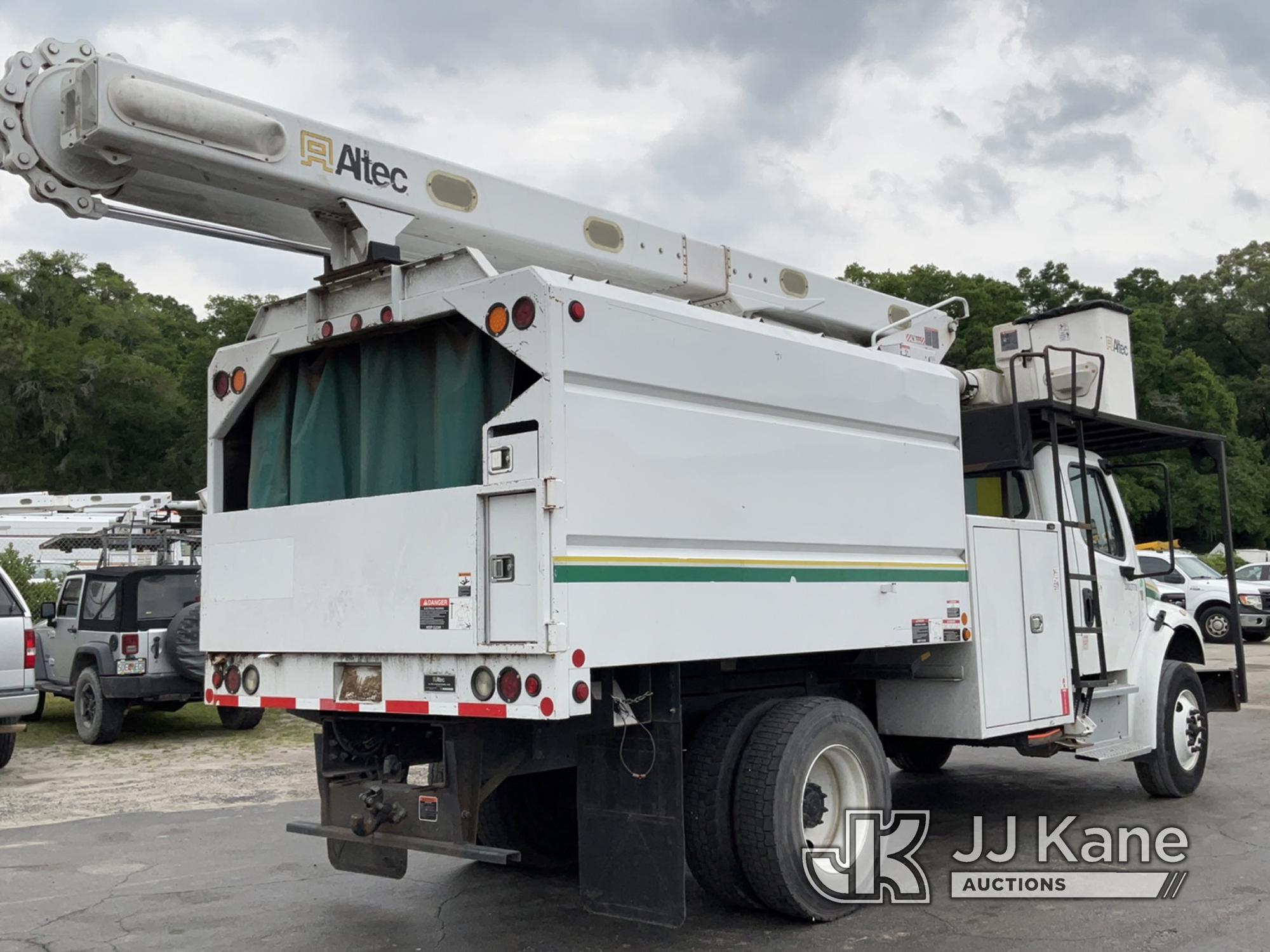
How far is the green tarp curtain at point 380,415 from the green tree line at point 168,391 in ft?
125

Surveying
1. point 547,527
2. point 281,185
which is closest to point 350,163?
point 281,185

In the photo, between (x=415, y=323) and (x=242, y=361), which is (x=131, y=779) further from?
(x=415, y=323)

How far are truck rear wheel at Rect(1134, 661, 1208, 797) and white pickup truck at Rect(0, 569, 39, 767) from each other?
357 inches

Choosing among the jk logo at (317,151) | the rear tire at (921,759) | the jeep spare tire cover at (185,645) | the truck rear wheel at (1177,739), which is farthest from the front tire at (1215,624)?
the jk logo at (317,151)

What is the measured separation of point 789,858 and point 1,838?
592cm

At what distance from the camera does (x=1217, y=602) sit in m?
22.3

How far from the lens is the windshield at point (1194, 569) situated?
23.4 m

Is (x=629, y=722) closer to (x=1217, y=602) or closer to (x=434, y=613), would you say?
(x=434, y=613)

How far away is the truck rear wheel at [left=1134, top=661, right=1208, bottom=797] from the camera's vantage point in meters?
8.55

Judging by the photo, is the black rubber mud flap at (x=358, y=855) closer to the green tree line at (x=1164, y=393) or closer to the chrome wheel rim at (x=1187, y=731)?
the chrome wheel rim at (x=1187, y=731)

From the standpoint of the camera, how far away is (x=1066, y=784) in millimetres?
9633

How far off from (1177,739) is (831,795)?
3746 mm

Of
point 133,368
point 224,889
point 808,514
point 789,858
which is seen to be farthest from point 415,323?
point 133,368

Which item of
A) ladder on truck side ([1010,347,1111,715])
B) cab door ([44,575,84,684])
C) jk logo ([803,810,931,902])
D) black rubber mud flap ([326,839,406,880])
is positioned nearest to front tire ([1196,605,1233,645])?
ladder on truck side ([1010,347,1111,715])
